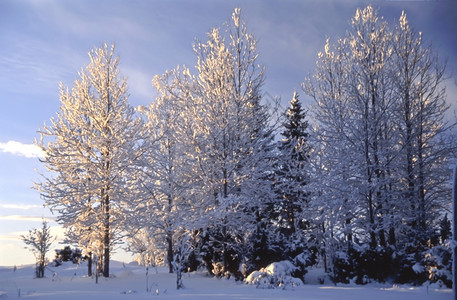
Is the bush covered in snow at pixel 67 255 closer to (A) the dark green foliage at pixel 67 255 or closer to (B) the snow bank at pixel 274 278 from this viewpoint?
(A) the dark green foliage at pixel 67 255

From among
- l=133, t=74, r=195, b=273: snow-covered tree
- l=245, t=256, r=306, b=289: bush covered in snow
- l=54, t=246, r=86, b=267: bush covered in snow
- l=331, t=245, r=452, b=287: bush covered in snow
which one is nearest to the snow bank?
l=245, t=256, r=306, b=289: bush covered in snow

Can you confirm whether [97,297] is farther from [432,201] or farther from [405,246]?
[432,201]

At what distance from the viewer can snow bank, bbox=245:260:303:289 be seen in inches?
442

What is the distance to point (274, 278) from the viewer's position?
1153cm

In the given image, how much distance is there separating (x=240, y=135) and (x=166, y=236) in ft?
22.6

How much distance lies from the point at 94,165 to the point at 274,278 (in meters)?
9.49

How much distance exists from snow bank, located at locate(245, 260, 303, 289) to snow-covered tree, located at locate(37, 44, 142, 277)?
717cm

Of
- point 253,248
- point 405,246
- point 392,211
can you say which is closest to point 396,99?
point 392,211

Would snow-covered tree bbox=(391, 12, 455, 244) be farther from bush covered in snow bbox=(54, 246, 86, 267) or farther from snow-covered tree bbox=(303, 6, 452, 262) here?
bush covered in snow bbox=(54, 246, 86, 267)

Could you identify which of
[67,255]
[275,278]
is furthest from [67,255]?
[275,278]

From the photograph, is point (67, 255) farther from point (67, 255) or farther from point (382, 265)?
point (382, 265)

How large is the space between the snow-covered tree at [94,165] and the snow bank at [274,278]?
717 cm

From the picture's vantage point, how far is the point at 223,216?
13820 millimetres

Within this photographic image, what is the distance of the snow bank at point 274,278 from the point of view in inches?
442
